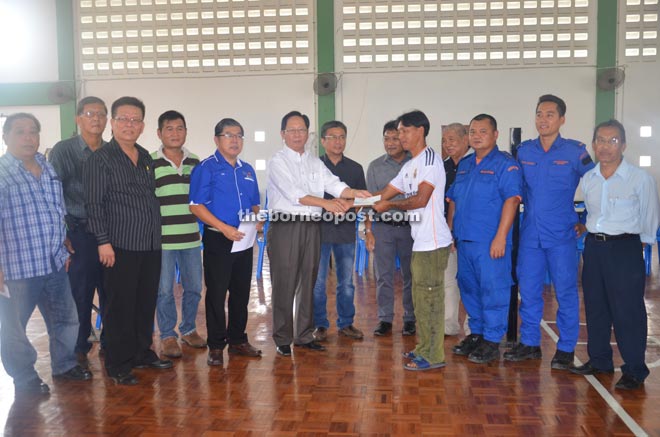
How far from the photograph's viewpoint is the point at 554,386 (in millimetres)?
3209

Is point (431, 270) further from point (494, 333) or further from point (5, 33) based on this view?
point (5, 33)

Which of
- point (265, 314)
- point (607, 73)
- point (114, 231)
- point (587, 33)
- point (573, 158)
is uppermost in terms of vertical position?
point (587, 33)

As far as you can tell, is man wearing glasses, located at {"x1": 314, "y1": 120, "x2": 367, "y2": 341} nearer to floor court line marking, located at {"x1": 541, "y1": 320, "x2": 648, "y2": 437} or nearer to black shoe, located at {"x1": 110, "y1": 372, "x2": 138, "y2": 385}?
black shoe, located at {"x1": 110, "y1": 372, "x2": 138, "y2": 385}

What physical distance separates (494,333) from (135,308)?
222cm

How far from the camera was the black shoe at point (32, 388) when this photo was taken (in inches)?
125

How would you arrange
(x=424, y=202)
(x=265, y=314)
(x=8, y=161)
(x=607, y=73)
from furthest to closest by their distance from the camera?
(x=607, y=73) → (x=265, y=314) → (x=424, y=202) → (x=8, y=161)

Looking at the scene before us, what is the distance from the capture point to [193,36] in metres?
9.50

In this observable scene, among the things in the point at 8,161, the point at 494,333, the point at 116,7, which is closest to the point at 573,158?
the point at 494,333

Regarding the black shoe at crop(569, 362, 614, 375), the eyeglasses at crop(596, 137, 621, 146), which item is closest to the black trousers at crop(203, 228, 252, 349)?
the black shoe at crop(569, 362, 614, 375)

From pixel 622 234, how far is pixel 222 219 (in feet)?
7.59

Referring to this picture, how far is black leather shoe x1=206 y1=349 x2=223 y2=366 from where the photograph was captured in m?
3.63

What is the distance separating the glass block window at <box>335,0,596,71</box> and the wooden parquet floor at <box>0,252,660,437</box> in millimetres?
6273

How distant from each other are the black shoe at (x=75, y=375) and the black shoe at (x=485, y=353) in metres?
2.35

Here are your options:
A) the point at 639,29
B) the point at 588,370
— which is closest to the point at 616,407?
the point at 588,370
